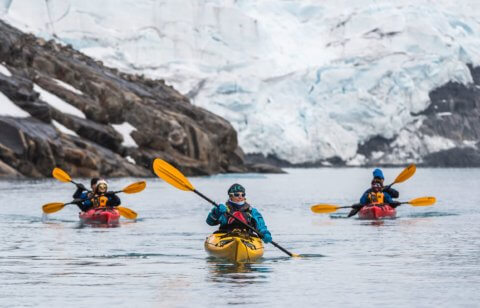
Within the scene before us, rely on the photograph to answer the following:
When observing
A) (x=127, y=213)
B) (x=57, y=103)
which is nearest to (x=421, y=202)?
(x=127, y=213)

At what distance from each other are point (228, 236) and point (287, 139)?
9107 centimetres

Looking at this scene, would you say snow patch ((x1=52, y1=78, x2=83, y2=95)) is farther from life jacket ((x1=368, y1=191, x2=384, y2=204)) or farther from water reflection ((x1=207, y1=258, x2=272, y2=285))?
water reflection ((x1=207, y1=258, x2=272, y2=285))

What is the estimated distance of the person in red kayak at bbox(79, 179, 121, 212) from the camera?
29297 mm

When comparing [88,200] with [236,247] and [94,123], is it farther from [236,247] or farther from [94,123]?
[94,123]

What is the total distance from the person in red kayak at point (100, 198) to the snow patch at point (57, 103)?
3990 centimetres

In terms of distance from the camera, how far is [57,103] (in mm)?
70250

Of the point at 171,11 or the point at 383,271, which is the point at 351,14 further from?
the point at 383,271

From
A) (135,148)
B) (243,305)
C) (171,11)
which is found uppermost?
(171,11)

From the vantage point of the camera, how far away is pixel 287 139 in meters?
110

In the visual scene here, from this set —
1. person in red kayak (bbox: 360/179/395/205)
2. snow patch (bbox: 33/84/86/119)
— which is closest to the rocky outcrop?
snow patch (bbox: 33/84/86/119)

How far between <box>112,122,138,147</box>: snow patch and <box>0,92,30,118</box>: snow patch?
37.9ft

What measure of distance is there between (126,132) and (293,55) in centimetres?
7267

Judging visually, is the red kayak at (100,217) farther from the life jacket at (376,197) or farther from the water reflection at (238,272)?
the water reflection at (238,272)

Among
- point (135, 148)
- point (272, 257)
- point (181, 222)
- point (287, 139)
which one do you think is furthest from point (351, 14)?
point (272, 257)
